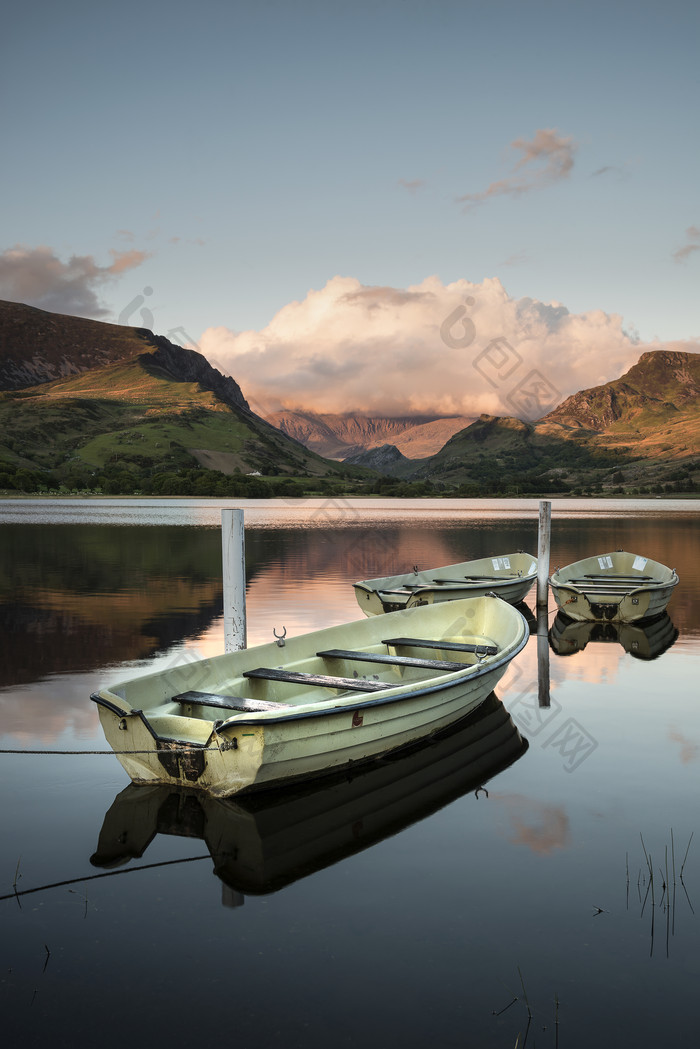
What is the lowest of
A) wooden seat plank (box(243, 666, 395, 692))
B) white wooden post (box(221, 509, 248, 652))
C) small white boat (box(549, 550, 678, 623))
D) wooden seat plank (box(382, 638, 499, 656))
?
small white boat (box(549, 550, 678, 623))

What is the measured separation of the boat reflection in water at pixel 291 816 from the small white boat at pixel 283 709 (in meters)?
0.27

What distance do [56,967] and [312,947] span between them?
2.17 meters

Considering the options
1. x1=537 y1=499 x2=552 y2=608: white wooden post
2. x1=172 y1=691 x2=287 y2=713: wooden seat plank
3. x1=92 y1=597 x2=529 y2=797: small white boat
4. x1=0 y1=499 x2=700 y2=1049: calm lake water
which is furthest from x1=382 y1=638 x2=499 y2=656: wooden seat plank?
x1=537 y1=499 x2=552 y2=608: white wooden post

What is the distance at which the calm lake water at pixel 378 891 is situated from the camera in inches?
226

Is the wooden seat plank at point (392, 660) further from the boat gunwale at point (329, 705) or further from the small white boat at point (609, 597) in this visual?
the small white boat at point (609, 597)

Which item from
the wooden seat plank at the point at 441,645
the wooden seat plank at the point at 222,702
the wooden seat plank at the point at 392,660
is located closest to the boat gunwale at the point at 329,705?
the wooden seat plank at the point at 222,702

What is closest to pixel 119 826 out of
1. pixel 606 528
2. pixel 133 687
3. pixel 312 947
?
pixel 133 687

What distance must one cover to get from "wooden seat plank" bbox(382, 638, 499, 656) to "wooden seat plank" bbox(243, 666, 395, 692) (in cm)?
330

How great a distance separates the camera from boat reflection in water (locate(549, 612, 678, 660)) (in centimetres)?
2191

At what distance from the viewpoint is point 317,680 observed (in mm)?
11562

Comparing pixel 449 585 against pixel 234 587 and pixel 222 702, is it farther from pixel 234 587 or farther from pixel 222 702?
pixel 222 702

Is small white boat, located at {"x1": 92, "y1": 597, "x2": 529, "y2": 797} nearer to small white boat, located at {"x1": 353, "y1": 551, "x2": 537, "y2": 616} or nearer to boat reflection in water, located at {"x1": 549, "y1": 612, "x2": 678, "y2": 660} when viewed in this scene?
small white boat, located at {"x1": 353, "y1": 551, "x2": 537, "y2": 616}

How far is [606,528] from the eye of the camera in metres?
79.5

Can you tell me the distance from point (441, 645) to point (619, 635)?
38.9 feet
